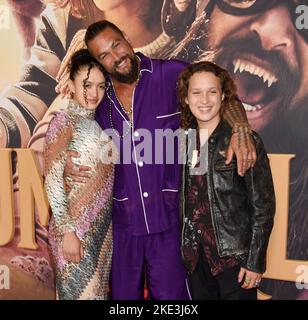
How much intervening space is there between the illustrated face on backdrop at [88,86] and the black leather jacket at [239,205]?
59 cm

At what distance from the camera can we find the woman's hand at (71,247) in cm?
212

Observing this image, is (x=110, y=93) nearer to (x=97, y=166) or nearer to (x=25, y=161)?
(x=97, y=166)

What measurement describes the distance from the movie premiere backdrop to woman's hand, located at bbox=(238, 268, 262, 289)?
0.61m

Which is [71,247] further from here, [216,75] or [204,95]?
[216,75]

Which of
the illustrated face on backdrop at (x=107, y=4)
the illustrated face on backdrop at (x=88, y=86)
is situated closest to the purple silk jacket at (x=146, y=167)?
the illustrated face on backdrop at (x=88, y=86)

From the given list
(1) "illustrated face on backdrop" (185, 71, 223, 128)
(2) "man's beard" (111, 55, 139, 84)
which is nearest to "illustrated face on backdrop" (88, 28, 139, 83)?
(2) "man's beard" (111, 55, 139, 84)

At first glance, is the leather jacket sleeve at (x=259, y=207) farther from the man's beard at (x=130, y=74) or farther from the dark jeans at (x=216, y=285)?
the man's beard at (x=130, y=74)

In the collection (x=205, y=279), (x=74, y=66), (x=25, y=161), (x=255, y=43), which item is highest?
(x=255, y=43)

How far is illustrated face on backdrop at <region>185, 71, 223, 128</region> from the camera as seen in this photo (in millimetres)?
2082

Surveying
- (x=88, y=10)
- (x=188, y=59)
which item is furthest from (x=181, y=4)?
(x=88, y=10)

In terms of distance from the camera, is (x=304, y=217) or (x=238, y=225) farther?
(x=304, y=217)

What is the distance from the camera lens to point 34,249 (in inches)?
111

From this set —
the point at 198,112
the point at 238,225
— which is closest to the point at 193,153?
the point at 198,112

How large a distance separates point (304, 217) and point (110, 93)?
4.33ft
